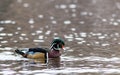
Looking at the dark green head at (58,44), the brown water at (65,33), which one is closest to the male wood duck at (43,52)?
the dark green head at (58,44)

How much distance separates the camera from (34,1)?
4672 cm

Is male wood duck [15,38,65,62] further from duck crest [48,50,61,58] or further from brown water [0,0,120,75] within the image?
brown water [0,0,120,75]

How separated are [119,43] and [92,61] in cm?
445

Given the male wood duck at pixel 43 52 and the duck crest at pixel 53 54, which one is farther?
the duck crest at pixel 53 54

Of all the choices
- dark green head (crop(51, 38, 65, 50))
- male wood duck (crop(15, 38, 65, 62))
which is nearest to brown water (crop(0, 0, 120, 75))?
Result: male wood duck (crop(15, 38, 65, 62))

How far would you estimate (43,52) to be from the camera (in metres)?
21.0

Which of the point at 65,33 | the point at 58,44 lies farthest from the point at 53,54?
the point at 65,33

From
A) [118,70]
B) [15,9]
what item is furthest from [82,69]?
[15,9]

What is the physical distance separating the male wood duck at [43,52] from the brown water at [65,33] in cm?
24

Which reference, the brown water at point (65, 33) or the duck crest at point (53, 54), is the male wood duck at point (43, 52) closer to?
the duck crest at point (53, 54)

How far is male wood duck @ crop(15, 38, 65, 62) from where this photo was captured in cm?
2097

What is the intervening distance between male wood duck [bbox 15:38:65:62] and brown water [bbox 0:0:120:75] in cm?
24

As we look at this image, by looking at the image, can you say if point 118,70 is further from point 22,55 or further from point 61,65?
point 22,55

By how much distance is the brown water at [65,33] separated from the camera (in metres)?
19.1
